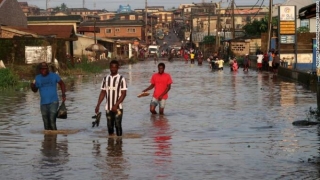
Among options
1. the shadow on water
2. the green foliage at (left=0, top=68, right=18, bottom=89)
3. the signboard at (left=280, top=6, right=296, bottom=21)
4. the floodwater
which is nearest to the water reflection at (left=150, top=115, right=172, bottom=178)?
the floodwater

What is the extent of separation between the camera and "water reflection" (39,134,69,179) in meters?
10.7

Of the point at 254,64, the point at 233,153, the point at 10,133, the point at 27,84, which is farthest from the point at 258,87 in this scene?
the point at 254,64

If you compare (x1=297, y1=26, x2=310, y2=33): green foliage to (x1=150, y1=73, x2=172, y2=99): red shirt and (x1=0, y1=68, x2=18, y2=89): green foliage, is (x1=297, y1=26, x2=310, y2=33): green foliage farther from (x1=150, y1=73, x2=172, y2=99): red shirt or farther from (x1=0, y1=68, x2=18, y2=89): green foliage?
(x1=150, y1=73, x2=172, y2=99): red shirt

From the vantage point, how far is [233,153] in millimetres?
12703

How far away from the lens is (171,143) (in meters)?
14.2

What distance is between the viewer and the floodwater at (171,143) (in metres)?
10.8

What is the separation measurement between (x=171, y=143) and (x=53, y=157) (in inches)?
104

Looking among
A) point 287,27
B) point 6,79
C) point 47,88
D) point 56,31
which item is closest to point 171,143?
point 47,88

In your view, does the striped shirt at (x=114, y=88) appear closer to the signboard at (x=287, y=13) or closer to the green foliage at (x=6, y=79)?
the green foliage at (x=6, y=79)

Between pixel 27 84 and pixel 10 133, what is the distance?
17818mm

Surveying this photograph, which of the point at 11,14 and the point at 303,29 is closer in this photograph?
the point at 11,14

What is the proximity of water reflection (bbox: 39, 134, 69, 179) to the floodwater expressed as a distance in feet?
0.04

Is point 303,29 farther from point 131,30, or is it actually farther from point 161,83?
point 131,30

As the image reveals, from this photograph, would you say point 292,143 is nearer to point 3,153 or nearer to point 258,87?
point 3,153
